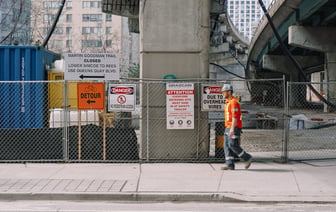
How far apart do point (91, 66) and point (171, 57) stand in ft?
5.86

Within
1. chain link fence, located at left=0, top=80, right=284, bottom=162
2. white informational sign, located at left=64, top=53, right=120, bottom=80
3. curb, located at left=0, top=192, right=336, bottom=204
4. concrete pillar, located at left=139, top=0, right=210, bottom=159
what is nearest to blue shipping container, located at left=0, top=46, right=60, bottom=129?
chain link fence, located at left=0, top=80, right=284, bottom=162

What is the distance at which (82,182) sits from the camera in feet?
28.4

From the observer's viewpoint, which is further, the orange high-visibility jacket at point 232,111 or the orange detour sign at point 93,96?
the orange detour sign at point 93,96

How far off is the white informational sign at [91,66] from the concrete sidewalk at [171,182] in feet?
6.38

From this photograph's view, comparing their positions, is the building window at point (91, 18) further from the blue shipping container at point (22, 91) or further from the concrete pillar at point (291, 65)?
the blue shipping container at point (22, 91)

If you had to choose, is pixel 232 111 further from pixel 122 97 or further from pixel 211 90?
pixel 122 97

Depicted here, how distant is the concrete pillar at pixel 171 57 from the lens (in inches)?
432

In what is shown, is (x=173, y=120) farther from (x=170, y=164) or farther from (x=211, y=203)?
(x=211, y=203)

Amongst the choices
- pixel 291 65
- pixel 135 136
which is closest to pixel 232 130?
pixel 135 136

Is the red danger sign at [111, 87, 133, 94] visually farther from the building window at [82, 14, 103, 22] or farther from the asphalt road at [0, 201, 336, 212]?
the building window at [82, 14, 103, 22]

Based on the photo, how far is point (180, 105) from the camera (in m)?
10.8

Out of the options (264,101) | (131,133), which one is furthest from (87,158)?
(264,101)

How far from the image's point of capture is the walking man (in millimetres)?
9578

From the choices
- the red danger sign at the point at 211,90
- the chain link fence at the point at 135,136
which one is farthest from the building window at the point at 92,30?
the red danger sign at the point at 211,90
